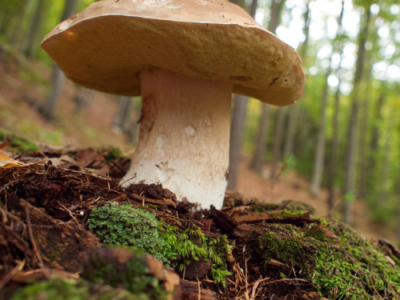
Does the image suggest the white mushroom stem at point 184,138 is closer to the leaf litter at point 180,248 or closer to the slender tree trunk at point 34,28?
the leaf litter at point 180,248

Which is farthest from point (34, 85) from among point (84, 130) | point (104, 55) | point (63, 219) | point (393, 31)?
point (393, 31)

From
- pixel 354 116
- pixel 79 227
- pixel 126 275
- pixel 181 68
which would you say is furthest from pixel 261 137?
pixel 126 275

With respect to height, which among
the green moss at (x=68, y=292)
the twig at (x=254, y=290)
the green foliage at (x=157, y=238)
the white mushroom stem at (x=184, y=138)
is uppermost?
the white mushroom stem at (x=184, y=138)

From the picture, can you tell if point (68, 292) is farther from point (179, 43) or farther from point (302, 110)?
point (302, 110)

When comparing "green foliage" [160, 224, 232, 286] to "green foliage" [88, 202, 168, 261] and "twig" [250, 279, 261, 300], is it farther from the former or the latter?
"twig" [250, 279, 261, 300]

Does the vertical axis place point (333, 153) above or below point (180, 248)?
above

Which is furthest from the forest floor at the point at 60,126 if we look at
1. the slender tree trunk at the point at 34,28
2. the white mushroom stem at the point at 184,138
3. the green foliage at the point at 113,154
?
the white mushroom stem at the point at 184,138
